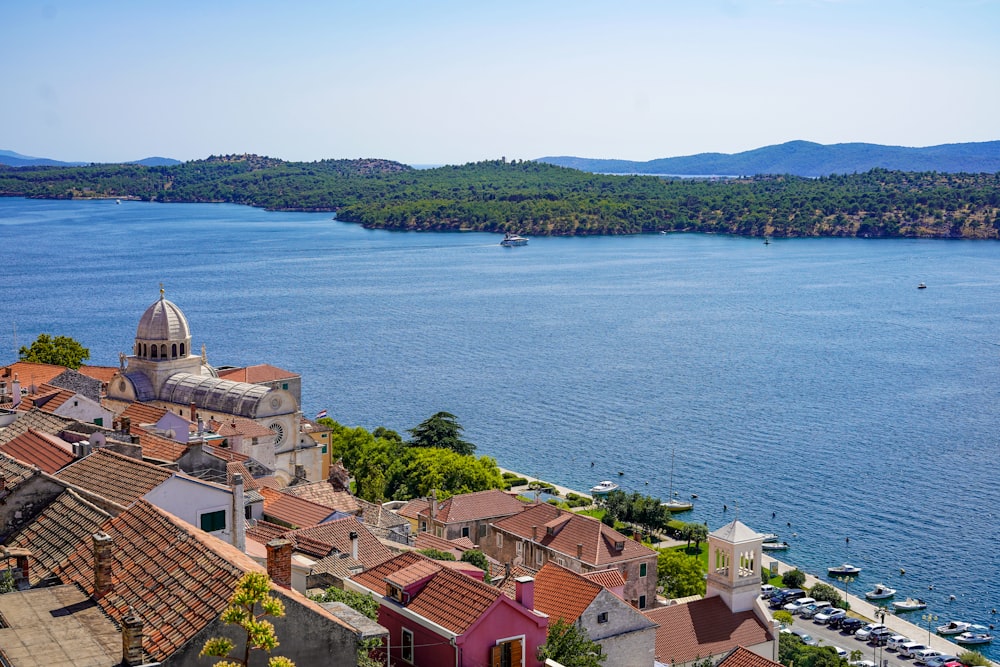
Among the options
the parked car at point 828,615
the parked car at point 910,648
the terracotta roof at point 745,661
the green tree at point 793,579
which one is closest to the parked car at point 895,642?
the parked car at point 910,648

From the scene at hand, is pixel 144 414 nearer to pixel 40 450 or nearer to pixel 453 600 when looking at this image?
pixel 40 450

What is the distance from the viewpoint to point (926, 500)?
54.2 meters

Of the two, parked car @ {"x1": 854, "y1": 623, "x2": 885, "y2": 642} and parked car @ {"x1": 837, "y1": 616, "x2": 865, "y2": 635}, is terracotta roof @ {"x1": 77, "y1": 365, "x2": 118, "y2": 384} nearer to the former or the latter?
parked car @ {"x1": 837, "y1": 616, "x2": 865, "y2": 635}

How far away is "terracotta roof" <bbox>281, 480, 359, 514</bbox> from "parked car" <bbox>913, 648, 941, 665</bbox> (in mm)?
17866

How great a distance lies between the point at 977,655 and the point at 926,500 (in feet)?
61.8

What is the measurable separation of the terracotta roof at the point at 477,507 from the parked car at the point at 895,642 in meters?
12.9

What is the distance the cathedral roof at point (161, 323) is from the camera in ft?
143

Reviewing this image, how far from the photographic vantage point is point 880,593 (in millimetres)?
42688

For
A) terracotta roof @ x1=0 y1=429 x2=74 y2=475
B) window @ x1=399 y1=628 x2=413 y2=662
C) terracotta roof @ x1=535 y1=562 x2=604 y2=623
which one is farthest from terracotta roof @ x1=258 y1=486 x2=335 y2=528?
window @ x1=399 y1=628 x2=413 y2=662

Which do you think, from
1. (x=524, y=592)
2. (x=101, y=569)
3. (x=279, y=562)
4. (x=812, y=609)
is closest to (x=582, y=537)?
(x=812, y=609)

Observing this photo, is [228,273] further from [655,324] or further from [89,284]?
[655,324]

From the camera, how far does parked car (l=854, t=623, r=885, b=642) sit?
1492 inches

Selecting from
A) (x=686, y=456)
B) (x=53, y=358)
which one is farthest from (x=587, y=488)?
(x=53, y=358)

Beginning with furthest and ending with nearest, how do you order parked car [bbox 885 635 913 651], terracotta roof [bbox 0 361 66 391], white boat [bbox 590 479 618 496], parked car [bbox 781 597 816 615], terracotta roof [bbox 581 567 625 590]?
white boat [bbox 590 479 618 496] → terracotta roof [bbox 0 361 66 391] → parked car [bbox 781 597 816 615] → parked car [bbox 885 635 913 651] → terracotta roof [bbox 581 567 625 590]
